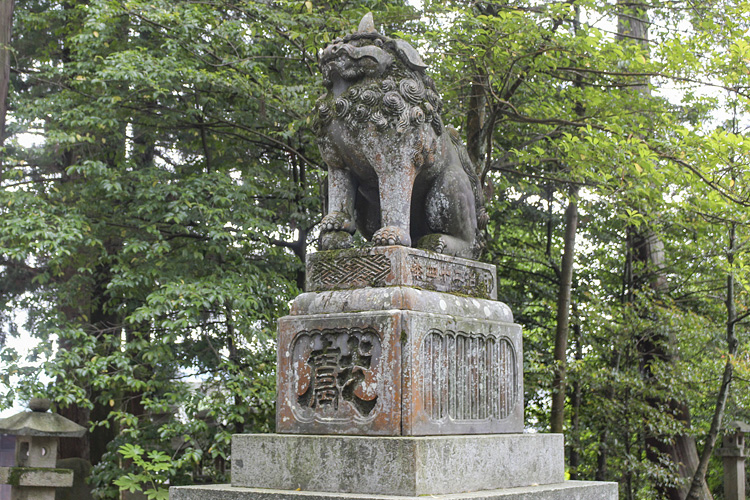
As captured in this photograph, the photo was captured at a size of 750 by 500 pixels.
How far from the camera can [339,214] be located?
15.0ft

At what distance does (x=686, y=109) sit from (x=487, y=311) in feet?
26.1

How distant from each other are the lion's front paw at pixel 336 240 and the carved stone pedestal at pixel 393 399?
0.09 m

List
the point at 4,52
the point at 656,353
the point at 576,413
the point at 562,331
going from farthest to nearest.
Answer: the point at 656,353, the point at 576,413, the point at 562,331, the point at 4,52

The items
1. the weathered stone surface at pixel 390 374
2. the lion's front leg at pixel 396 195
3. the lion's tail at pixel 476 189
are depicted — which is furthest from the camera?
the lion's tail at pixel 476 189

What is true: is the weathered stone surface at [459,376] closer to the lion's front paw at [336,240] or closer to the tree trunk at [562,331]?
the lion's front paw at [336,240]

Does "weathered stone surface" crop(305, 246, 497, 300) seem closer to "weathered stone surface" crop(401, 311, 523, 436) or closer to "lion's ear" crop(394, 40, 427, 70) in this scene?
"weathered stone surface" crop(401, 311, 523, 436)

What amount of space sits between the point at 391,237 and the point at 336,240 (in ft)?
1.33

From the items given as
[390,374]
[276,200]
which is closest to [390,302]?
[390,374]

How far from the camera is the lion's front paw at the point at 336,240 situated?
4.50 meters

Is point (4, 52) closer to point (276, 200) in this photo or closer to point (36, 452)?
point (276, 200)

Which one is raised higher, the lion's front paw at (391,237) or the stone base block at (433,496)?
the lion's front paw at (391,237)

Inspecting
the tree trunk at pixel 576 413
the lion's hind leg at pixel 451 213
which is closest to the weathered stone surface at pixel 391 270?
the lion's hind leg at pixel 451 213

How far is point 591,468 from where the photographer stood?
1120 cm

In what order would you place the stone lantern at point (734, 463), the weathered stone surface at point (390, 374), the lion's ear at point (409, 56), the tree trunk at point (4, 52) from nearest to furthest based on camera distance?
the weathered stone surface at point (390, 374), the lion's ear at point (409, 56), the tree trunk at point (4, 52), the stone lantern at point (734, 463)
